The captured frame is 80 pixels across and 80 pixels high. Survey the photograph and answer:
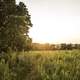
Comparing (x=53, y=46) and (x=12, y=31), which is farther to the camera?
(x=53, y=46)

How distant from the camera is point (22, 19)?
12.8 m

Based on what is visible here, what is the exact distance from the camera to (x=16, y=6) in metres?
16.0

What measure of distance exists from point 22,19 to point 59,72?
17.4 feet

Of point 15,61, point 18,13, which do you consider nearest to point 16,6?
point 18,13

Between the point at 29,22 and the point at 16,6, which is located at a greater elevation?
the point at 16,6

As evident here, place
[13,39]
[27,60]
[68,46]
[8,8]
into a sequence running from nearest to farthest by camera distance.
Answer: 1. [27,60]
2. [13,39]
3. [8,8]
4. [68,46]

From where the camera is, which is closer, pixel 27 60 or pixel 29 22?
pixel 27 60

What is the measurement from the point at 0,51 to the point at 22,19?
2305 millimetres

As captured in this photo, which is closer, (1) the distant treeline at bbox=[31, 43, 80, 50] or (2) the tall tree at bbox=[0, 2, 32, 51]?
(2) the tall tree at bbox=[0, 2, 32, 51]

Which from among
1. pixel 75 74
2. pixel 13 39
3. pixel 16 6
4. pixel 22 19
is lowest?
pixel 75 74

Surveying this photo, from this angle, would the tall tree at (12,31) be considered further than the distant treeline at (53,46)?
No

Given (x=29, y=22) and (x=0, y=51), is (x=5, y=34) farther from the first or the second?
(x=29, y=22)

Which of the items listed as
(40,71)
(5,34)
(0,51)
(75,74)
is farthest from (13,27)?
(75,74)

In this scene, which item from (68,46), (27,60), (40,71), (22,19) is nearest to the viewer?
(40,71)
